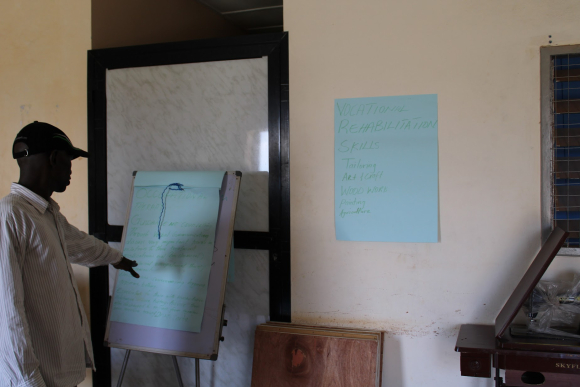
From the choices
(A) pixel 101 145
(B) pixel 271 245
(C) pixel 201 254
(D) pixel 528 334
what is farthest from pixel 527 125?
(A) pixel 101 145

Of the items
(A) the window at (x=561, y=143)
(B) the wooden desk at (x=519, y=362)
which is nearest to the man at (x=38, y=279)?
(B) the wooden desk at (x=519, y=362)

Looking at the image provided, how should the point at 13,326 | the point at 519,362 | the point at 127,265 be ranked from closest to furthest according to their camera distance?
the point at 13,326, the point at 519,362, the point at 127,265

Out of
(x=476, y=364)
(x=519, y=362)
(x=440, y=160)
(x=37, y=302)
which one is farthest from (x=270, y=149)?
(x=519, y=362)

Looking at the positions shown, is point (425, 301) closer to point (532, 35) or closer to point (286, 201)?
point (286, 201)

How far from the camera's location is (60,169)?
1.51m

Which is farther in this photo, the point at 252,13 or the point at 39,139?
the point at 252,13

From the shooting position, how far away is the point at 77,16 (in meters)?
2.45

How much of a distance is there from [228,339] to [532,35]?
2.14 m

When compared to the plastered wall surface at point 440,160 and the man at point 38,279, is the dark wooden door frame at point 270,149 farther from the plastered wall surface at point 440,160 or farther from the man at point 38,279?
the man at point 38,279

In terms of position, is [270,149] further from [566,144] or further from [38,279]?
[566,144]

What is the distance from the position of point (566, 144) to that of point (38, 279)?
2.25m

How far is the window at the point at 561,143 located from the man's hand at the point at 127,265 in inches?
75.6

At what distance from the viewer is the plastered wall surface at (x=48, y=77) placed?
2461mm

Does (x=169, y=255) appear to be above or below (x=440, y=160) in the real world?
below
